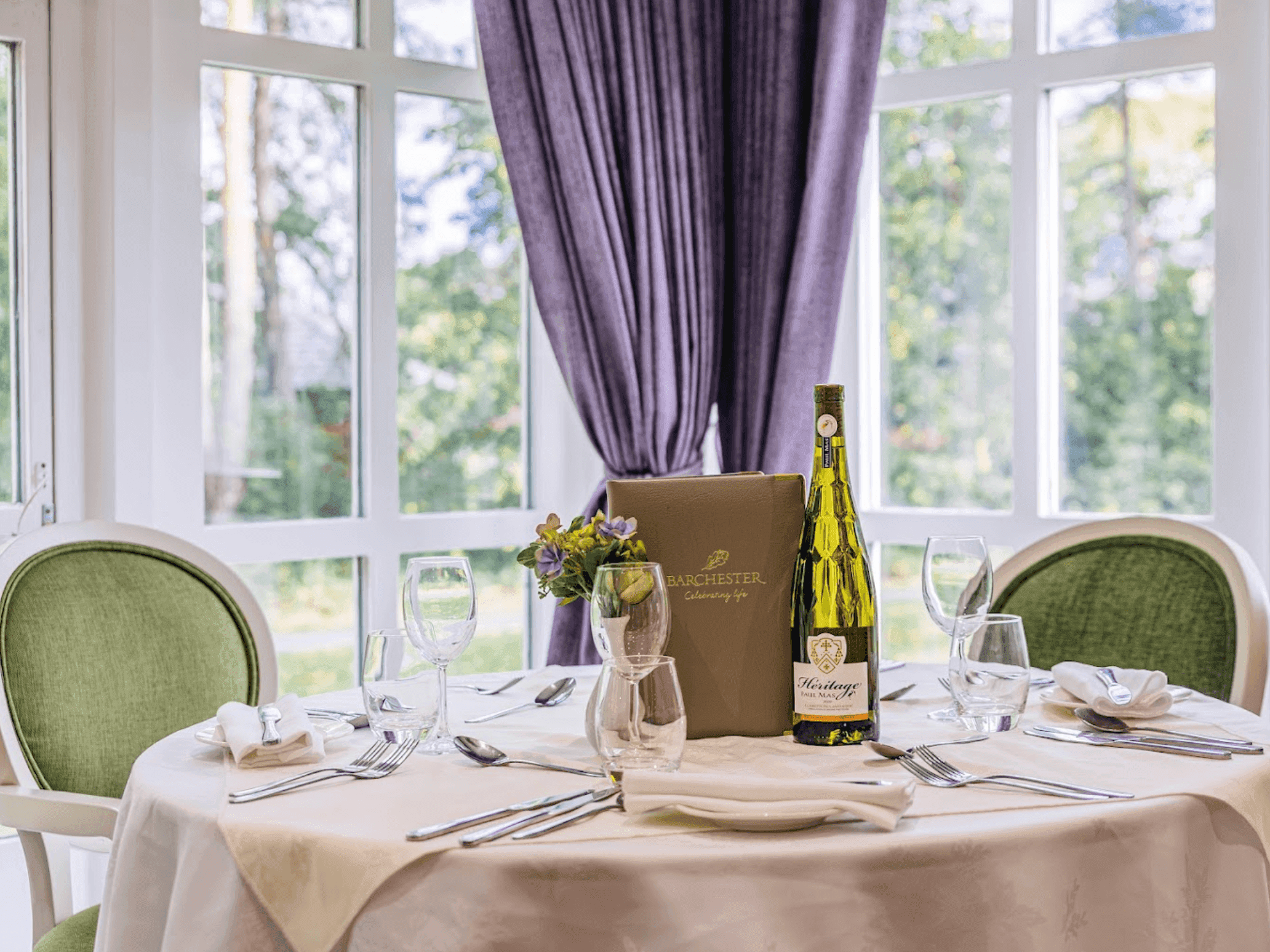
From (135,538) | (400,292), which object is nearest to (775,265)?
(400,292)

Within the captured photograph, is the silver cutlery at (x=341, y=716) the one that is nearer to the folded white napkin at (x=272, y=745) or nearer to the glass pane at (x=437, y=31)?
the folded white napkin at (x=272, y=745)

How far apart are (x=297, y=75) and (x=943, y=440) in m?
1.82

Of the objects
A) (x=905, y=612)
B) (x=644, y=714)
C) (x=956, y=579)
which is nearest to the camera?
(x=644, y=714)

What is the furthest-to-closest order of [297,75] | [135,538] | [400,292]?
[400,292], [297,75], [135,538]

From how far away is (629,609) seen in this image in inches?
45.8

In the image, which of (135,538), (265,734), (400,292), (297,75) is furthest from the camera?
(400,292)

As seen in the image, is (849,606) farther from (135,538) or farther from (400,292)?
(400,292)

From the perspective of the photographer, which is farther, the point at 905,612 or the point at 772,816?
the point at 905,612

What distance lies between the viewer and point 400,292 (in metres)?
3.12

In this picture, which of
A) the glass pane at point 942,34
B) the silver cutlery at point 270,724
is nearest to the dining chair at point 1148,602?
the silver cutlery at point 270,724

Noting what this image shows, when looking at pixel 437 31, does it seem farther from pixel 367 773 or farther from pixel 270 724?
pixel 367 773

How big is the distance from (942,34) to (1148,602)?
1.76 metres

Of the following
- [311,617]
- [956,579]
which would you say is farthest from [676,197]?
[956,579]

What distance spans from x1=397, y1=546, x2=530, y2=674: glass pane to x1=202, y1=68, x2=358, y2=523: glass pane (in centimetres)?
41
